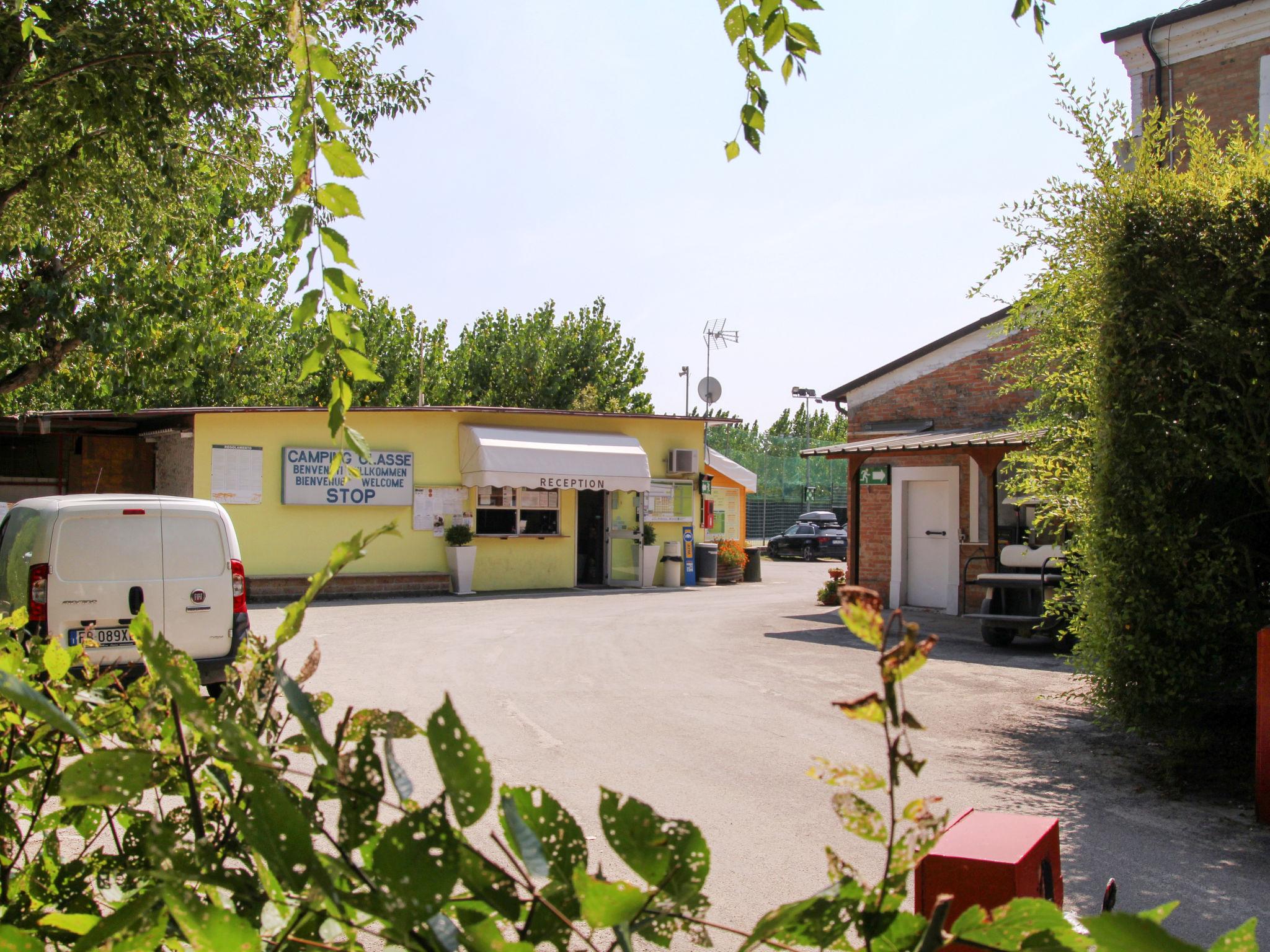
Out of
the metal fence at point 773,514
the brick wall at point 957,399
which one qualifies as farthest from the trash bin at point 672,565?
the metal fence at point 773,514

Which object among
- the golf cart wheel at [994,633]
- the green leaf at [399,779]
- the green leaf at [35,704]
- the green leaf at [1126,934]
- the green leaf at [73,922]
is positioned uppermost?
the green leaf at [35,704]

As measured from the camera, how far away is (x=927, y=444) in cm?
1606

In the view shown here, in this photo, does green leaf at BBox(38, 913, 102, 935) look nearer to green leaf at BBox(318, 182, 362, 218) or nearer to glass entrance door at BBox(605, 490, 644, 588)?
green leaf at BBox(318, 182, 362, 218)

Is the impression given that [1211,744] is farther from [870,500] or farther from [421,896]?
[870,500]

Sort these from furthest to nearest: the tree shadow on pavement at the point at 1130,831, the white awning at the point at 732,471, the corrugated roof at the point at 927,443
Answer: the white awning at the point at 732,471, the corrugated roof at the point at 927,443, the tree shadow on pavement at the point at 1130,831

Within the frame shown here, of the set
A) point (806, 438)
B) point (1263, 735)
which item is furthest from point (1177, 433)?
point (806, 438)

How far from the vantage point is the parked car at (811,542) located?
36969 millimetres

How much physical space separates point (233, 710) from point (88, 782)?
19 cm

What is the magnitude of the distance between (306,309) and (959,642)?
44.7 feet

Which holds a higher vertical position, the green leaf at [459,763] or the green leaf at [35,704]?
the green leaf at [35,704]

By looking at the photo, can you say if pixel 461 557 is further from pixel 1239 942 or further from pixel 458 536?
pixel 1239 942

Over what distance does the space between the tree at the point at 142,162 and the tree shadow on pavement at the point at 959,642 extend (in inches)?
284

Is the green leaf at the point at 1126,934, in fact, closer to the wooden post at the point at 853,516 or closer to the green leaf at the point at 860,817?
the green leaf at the point at 860,817

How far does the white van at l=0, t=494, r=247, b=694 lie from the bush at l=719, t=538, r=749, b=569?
1734cm
